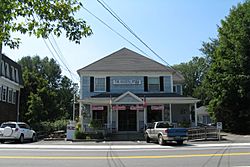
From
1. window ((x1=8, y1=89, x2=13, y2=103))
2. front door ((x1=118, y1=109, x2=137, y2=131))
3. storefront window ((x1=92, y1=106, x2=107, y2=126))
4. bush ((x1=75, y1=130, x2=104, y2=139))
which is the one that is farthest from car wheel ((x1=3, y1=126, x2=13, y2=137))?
window ((x1=8, y1=89, x2=13, y2=103))

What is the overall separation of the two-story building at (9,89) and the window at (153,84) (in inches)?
644

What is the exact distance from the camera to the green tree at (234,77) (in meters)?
38.7

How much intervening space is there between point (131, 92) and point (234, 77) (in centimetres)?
1243

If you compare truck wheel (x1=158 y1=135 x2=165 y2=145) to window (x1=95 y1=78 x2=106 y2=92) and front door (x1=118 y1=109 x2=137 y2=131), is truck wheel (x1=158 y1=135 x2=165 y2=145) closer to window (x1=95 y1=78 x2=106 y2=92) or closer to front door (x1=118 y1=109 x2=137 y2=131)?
front door (x1=118 y1=109 x2=137 y2=131)

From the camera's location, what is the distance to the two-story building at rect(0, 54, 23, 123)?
38.9m

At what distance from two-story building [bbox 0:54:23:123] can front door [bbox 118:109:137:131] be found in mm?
13931

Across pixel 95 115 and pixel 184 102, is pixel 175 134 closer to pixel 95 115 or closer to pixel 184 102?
pixel 184 102

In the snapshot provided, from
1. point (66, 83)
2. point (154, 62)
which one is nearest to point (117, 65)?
point (154, 62)

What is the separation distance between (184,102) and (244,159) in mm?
19783

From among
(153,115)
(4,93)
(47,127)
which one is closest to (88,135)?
(153,115)

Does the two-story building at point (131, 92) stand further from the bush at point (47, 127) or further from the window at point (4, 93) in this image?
the window at point (4, 93)

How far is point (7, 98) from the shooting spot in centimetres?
4091

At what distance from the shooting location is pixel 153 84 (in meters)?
36.9

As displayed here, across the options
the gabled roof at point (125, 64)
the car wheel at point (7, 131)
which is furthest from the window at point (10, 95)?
the car wheel at point (7, 131)
